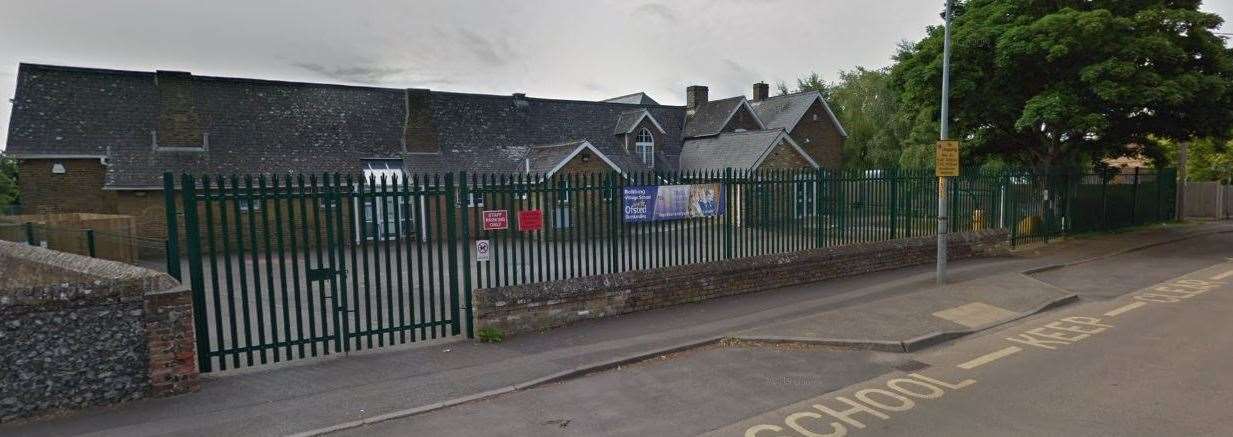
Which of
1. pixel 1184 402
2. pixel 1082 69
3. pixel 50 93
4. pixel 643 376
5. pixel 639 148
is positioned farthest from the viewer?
pixel 639 148

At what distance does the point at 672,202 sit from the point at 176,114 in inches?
895

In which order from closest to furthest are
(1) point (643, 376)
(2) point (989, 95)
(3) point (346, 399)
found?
1. (3) point (346, 399)
2. (1) point (643, 376)
3. (2) point (989, 95)

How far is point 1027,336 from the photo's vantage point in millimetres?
8047

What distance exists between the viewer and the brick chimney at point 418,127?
28594 mm

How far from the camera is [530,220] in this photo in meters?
8.54

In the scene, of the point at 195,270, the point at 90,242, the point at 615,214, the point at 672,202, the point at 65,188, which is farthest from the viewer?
the point at 65,188

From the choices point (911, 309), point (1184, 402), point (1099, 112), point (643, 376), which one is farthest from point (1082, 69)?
point (643, 376)

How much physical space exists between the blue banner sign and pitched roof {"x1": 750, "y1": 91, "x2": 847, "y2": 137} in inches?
1126

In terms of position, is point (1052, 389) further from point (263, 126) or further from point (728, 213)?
point (263, 126)

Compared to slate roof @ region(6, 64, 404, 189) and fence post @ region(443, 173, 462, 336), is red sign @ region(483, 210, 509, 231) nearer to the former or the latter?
fence post @ region(443, 173, 462, 336)

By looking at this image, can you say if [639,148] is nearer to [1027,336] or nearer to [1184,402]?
[1027,336]

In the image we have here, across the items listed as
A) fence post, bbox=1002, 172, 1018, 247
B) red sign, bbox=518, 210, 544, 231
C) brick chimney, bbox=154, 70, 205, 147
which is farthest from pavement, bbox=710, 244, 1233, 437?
brick chimney, bbox=154, 70, 205, 147

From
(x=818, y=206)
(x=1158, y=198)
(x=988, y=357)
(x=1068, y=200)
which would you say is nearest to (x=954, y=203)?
(x=818, y=206)

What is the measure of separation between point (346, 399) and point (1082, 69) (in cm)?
1820
